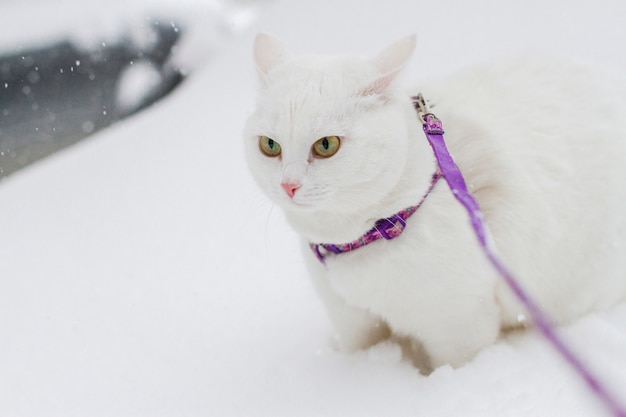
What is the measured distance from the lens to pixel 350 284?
1.42 meters

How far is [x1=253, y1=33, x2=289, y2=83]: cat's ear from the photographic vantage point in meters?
1.44

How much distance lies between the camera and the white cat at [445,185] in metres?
1.24

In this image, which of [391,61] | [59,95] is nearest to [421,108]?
[391,61]

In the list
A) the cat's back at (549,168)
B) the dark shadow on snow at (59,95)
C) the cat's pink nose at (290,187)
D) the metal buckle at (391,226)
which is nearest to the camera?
the cat's pink nose at (290,187)


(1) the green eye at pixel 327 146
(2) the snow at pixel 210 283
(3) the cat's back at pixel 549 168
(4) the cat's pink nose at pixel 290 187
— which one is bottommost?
(2) the snow at pixel 210 283

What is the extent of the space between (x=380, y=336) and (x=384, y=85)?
0.78m

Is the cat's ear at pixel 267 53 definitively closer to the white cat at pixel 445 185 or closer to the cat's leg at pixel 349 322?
the white cat at pixel 445 185

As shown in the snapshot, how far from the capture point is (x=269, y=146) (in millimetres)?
1275

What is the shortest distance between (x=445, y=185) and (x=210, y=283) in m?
1.24

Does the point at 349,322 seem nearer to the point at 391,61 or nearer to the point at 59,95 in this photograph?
the point at 391,61

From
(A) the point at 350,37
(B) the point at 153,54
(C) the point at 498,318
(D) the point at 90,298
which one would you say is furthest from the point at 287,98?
(B) the point at 153,54

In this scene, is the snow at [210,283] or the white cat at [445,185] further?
the snow at [210,283]

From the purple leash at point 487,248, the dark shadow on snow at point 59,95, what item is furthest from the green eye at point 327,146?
the dark shadow on snow at point 59,95

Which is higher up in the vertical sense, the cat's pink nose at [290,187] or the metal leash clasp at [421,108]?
the cat's pink nose at [290,187]
